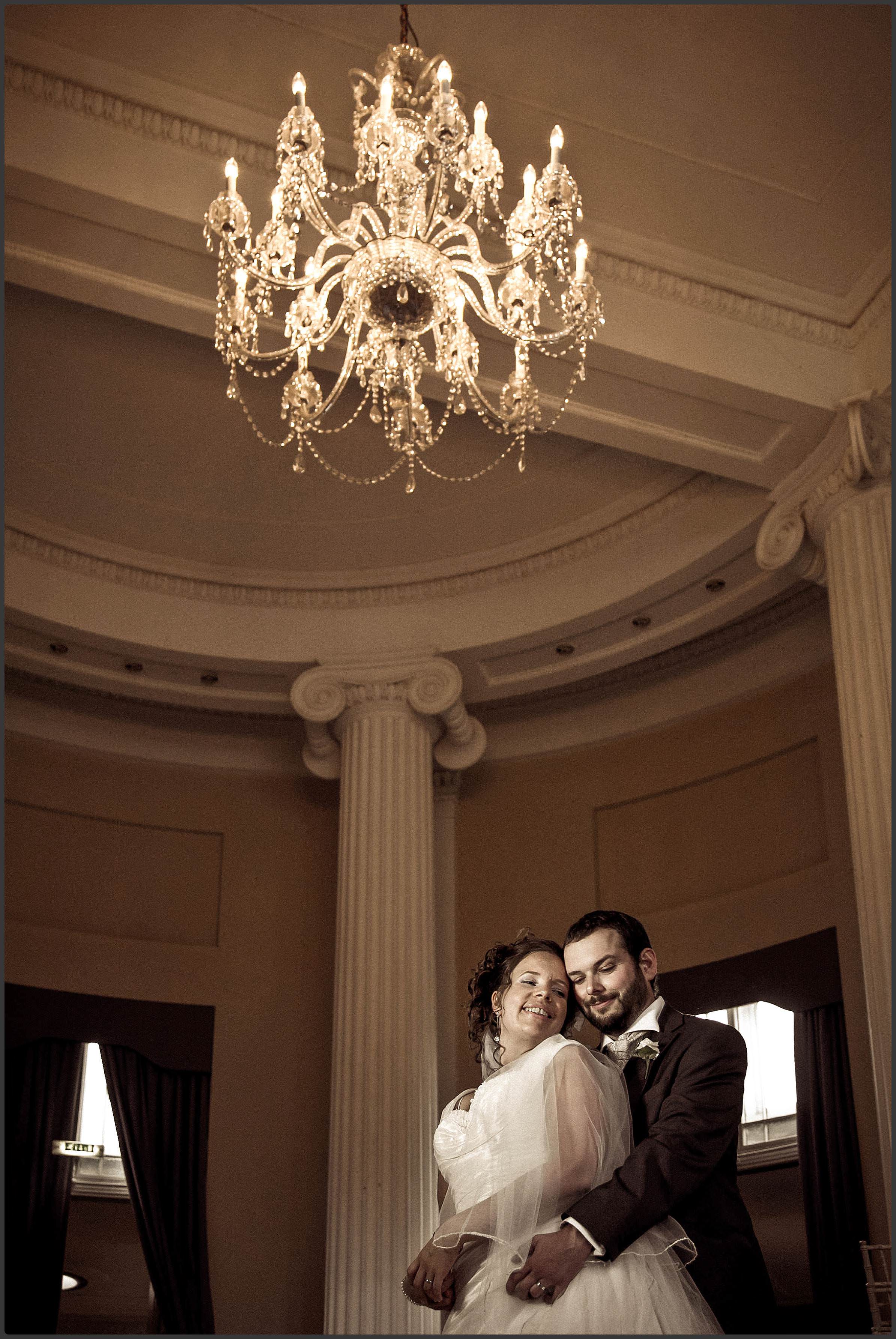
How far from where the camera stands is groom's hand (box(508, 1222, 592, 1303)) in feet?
10.0

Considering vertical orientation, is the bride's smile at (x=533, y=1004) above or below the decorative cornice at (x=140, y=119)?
below

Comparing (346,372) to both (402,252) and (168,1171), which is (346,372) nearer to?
(402,252)

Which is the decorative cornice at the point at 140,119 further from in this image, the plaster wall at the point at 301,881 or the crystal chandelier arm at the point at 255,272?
the plaster wall at the point at 301,881

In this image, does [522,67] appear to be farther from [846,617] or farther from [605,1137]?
[605,1137]

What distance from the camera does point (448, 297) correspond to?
5.25 m

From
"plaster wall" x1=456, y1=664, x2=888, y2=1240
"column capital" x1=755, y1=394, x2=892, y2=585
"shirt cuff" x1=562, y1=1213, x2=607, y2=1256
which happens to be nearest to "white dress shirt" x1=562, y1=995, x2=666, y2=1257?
"shirt cuff" x1=562, y1=1213, x2=607, y2=1256

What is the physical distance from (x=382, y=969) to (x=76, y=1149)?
2364mm

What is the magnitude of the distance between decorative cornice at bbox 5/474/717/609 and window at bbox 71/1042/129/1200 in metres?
3.08

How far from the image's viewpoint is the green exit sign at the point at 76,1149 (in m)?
8.20

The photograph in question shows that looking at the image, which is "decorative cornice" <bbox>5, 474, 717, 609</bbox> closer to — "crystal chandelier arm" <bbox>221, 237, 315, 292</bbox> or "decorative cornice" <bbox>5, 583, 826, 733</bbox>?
"decorative cornice" <bbox>5, 583, 826, 733</bbox>

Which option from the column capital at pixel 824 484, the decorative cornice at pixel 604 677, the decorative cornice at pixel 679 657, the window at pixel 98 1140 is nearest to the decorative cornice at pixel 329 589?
the decorative cornice at pixel 604 677

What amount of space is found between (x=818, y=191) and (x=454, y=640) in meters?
3.85

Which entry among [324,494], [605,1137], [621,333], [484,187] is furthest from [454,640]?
[605,1137]

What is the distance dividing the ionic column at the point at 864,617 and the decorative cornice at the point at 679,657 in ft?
4.61
